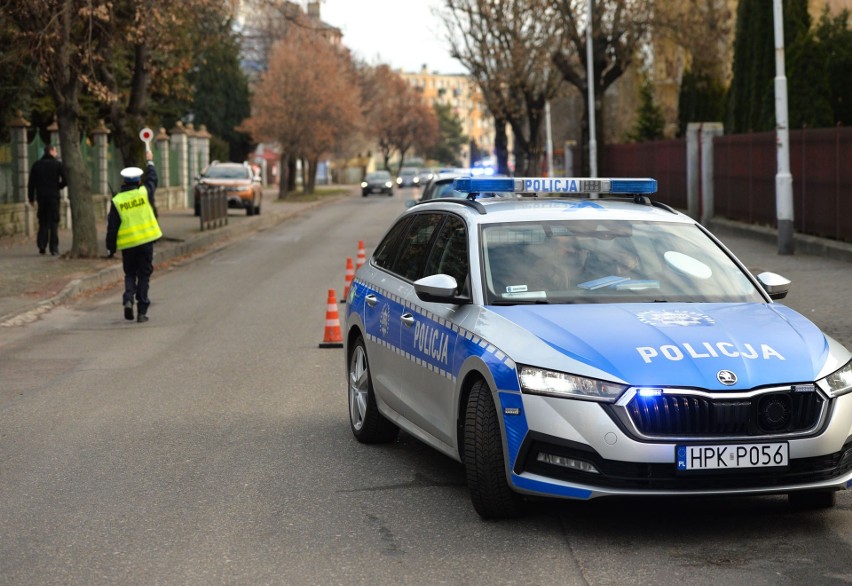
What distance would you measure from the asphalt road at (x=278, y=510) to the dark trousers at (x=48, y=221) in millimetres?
14248

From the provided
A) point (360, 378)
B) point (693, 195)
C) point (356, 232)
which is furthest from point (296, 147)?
point (360, 378)

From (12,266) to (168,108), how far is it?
1390 inches

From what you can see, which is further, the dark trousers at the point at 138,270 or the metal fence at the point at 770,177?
the metal fence at the point at 770,177

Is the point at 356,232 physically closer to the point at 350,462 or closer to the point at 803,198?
the point at 803,198

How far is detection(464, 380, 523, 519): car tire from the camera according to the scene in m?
6.38

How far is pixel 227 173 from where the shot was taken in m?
48.1

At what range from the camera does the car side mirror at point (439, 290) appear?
279 inches

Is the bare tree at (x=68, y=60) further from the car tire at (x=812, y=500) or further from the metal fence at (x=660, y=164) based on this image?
the car tire at (x=812, y=500)

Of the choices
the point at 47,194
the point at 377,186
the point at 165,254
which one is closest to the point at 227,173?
the point at 165,254

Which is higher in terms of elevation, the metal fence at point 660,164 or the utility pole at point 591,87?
the utility pole at point 591,87

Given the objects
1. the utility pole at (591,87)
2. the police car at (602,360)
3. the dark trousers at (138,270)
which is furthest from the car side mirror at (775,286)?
the utility pole at (591,87)

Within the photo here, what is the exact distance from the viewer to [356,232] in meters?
38.4

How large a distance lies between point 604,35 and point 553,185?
37210mm

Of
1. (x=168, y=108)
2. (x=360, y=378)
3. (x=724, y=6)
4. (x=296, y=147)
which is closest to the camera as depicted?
(x=360, y=378)
